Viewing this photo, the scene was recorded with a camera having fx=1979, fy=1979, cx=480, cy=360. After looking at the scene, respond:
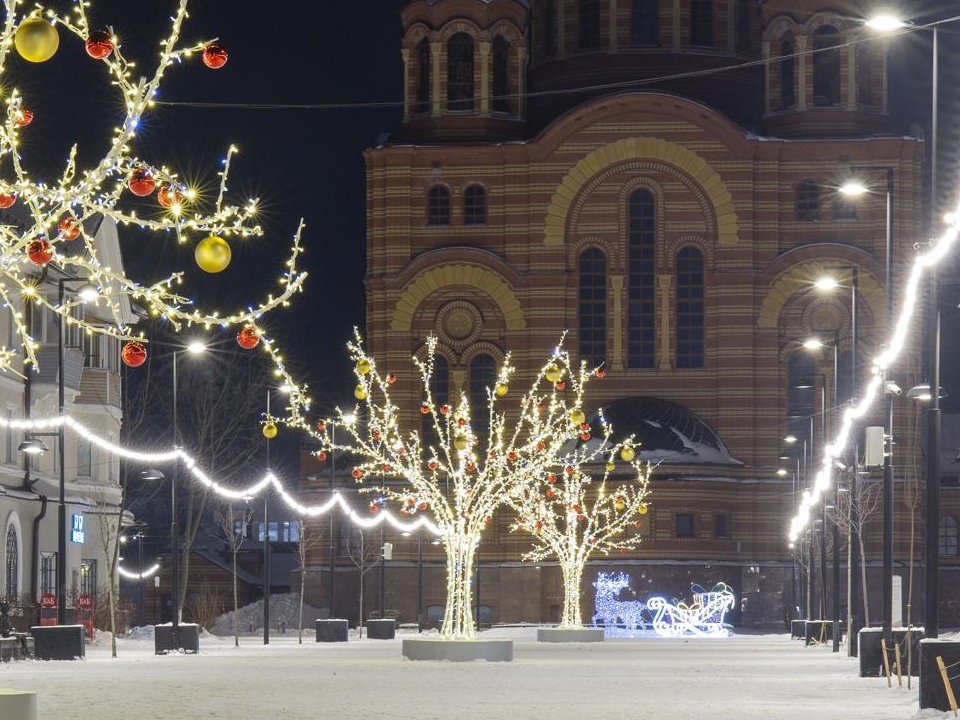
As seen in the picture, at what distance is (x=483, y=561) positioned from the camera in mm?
92188

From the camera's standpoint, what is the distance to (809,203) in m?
92.9

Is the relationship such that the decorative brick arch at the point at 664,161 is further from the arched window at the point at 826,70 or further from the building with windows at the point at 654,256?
the arched window at the point at 826,70

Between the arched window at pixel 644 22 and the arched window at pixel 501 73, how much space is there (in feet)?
21.6

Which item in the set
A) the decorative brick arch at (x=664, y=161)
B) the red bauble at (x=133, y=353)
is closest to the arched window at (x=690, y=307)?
the decorative brick arch at (x=664, y=161)

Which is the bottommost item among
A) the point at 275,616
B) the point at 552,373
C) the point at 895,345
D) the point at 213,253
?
the point at 275,616

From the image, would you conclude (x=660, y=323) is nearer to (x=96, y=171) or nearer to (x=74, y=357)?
(x=74, y=357)

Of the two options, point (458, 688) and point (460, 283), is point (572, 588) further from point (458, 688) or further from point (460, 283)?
point (458, 688)

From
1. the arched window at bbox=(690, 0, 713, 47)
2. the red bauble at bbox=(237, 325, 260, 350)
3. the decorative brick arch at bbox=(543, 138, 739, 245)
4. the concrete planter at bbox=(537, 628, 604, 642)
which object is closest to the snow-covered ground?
the red bauble at bbox=(237, 325, 260, 350)

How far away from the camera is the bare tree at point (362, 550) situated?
9119 centimetres

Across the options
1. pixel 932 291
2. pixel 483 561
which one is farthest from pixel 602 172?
pixel 932 291

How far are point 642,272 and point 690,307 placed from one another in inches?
111

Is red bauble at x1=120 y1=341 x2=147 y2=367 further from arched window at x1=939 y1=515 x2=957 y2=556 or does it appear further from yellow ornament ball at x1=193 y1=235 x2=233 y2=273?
arched window at x1=939 y1=515 x2=957 y2=556

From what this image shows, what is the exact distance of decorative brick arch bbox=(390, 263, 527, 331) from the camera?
92562 millimetres

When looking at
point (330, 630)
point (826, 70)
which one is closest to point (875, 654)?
point (330, 630)
